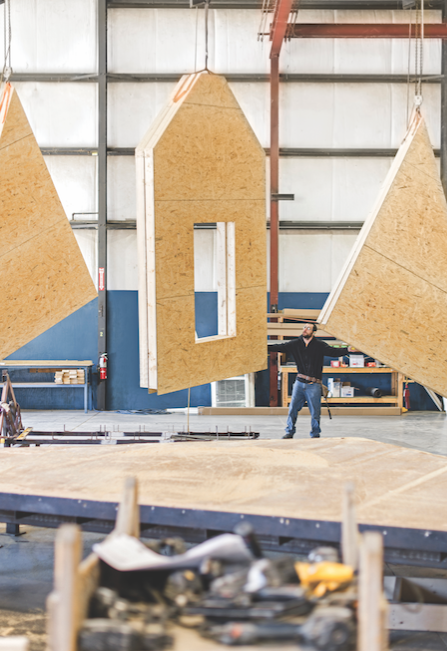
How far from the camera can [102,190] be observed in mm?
12352

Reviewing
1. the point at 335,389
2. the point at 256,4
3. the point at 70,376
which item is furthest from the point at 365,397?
the point at 256,4

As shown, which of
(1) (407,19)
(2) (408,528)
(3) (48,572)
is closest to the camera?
(2) (408,528)

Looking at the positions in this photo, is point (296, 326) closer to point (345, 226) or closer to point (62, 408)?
point (345, 226)

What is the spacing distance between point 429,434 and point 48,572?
744 cm

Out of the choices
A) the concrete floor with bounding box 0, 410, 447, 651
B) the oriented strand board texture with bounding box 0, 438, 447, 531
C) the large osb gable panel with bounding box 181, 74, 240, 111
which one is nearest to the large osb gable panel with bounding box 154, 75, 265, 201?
the large osb gable panel with bounding box 181, 74, 240, 111

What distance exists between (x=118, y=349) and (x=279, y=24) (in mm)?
7133

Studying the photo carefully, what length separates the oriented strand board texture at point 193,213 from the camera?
4738mm

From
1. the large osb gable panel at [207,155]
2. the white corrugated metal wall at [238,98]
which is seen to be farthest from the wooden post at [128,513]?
the white corrugated metal wall at [238,98]

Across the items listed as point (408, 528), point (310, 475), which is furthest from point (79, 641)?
point (310, 475)

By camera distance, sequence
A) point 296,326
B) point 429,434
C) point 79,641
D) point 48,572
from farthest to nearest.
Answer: point 296,326
point 429,434
point 48,572
point 79,641

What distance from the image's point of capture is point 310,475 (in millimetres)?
3982

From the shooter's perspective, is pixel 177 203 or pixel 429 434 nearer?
pixel 177 203

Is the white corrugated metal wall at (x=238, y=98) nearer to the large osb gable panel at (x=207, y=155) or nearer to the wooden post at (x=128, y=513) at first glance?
the large osb gable panel at (x=207, y=155)

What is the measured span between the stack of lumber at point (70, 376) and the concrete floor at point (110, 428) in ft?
2.21
